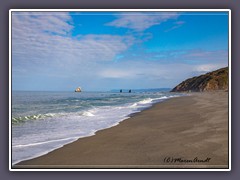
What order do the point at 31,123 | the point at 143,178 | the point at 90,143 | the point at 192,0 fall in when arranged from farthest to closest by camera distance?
1. the point at 31,123
2. the point at 90,143
3. the point at 192,0
4. the point at 143,178

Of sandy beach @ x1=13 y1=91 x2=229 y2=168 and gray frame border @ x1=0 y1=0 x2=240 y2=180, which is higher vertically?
gray frame border @ x1=0 y1=0 x2=240 y2=180

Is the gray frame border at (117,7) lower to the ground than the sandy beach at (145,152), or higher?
higher

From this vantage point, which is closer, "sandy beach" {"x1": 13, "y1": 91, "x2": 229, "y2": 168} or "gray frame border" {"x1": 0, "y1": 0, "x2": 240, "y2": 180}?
"sandy beach" {"x1": 13, "y1": 91, "x2": 229, "y2": 168}

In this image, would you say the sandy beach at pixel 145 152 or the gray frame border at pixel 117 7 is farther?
the gray frame border at pixel 117 7

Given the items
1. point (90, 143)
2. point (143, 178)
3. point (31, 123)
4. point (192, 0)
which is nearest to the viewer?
point (143, 178)

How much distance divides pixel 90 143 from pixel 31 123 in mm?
3350

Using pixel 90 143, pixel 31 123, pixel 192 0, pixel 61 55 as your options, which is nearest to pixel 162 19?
pixel 192 0

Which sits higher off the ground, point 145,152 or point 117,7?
point 117,7

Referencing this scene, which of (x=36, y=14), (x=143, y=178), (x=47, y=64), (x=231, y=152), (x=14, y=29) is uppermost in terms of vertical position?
(x=36, y=14)

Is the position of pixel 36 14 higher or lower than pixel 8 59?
higher

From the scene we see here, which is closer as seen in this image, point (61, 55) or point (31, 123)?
point (61, 55)

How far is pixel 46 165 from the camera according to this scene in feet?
15.6

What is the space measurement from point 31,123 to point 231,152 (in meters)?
6.27

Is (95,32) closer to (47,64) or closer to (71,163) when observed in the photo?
(47,64)
